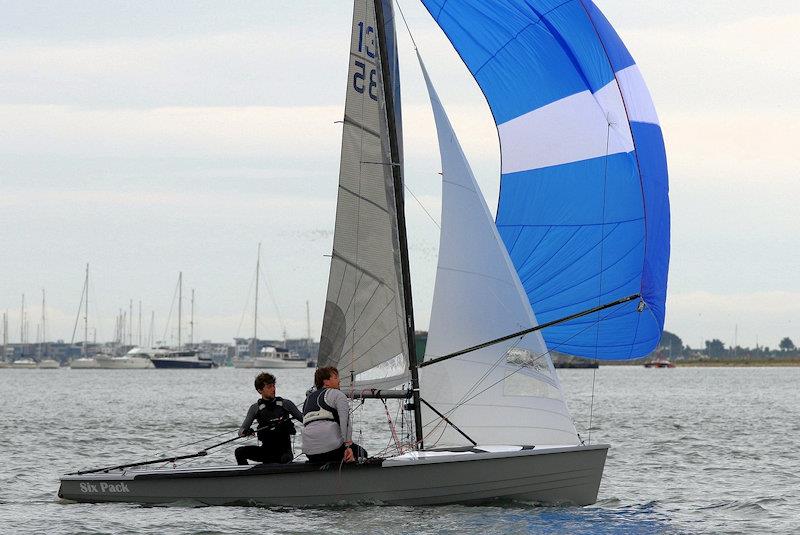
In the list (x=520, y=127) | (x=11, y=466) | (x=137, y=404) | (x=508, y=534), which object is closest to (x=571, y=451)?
(x=508, y=534)

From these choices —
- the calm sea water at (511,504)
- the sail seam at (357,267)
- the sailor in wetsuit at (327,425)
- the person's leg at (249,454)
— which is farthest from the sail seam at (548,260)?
the person's leg at (249,454)

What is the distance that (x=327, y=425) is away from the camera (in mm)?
14977

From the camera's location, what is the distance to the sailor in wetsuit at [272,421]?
50.5 feet

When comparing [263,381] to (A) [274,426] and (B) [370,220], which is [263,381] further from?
(B) [370,220]

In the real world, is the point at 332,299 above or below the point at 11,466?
above

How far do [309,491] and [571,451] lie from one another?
3052 millimetres

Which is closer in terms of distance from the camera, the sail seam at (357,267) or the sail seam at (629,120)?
the sail seam at (629,120)

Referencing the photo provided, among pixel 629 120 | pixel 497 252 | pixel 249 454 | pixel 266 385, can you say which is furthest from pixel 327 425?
pixel 629 120

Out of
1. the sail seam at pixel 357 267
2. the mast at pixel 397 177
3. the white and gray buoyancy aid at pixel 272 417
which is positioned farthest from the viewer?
the sail seam at pixel 357 267

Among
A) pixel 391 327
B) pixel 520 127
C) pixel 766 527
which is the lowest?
pixel 766 527

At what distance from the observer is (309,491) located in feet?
49.9

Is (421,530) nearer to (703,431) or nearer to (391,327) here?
(391,327)

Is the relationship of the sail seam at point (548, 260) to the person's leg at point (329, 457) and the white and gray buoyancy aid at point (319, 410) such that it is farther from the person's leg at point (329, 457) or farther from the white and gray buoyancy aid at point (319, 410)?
the person's leg at point (329, 457)

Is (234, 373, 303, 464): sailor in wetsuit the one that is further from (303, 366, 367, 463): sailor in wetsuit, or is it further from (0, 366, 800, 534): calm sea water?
(0, 366, 800, 534): calm sea water
